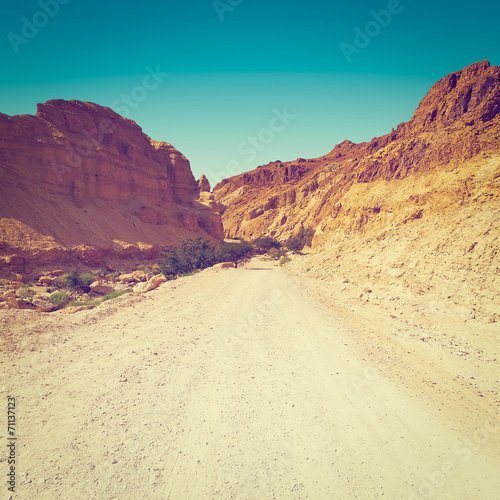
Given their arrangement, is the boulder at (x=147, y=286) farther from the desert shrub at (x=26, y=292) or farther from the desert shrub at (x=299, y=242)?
the desert shrub at (x=299, y=242)

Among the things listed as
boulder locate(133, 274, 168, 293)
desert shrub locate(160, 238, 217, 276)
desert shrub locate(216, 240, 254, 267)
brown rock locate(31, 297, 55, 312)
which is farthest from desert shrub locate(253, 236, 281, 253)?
brown rock locate(31, 297, 55, 312)

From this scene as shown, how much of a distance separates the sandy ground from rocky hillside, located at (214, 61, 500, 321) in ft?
10.5

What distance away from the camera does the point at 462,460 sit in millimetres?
3207

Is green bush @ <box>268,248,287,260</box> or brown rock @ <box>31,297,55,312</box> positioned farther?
green bush @ <box>268,248,287,260</box>

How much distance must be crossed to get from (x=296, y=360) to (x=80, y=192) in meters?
26.3

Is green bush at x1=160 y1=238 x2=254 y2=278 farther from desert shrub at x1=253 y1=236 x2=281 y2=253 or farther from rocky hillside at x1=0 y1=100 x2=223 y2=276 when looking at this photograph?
desert shrub at x1=253 y1=236 x2=281 y2=253

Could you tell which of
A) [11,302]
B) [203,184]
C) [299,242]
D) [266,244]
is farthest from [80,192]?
[203,184]

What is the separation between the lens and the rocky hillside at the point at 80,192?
18.6m

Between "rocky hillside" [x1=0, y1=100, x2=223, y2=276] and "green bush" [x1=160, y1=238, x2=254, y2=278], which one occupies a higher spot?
"rocky hillside" [x1=0, y1=100, x2=223, y2=276]

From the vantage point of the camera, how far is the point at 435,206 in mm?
13953

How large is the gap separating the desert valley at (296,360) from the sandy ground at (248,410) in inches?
1.0

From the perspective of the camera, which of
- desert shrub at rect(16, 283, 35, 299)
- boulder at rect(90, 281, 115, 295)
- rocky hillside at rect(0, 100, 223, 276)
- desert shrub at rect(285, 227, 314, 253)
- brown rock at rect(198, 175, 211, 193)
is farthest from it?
brown rock at rect(198, 175, 211, 193)

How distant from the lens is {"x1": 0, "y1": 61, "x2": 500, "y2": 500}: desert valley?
3025mm

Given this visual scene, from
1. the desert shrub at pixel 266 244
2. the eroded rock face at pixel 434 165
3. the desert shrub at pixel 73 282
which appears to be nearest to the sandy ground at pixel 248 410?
the desert shrub at pixel 73 282
